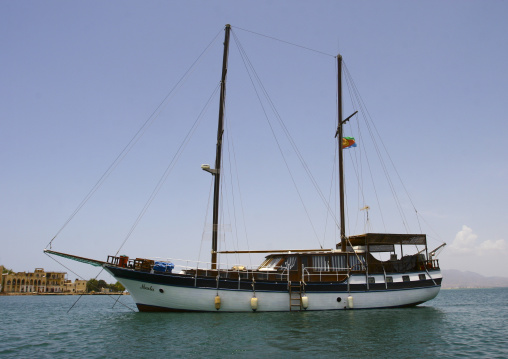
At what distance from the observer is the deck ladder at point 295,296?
68.9 ft

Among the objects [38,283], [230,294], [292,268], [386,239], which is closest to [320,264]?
[292,268]

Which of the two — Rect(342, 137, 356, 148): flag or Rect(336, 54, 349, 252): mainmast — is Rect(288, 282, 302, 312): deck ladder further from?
Rect(342, 137, 356, 148): flag

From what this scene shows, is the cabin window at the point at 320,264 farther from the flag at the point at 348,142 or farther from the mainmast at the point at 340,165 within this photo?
the flag at the point at 348,142

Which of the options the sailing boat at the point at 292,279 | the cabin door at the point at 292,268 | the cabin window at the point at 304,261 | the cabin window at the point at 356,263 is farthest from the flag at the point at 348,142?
the cabin door at the point at 292,268

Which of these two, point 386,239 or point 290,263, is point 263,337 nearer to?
point 290,263

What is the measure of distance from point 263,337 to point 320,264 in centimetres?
1013

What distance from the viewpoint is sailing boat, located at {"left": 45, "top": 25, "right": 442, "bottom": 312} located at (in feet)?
65.7

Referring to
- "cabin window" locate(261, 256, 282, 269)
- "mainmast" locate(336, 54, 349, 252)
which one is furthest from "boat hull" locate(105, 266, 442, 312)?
"mainmast" locate(336, 54, 349, 252)

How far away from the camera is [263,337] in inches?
528

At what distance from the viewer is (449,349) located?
11930 millimetres

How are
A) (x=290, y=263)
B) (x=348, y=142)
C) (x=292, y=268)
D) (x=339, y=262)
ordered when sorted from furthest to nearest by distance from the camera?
1. (x=348, y=142)
2. (x=339, y=262)
3. (x=290, y=263)
4. (x=292, y=268)

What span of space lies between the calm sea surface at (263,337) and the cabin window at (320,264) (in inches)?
135

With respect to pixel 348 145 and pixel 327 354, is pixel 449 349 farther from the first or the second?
pixel 348 145

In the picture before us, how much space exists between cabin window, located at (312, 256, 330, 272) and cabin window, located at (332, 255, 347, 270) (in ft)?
1.48
